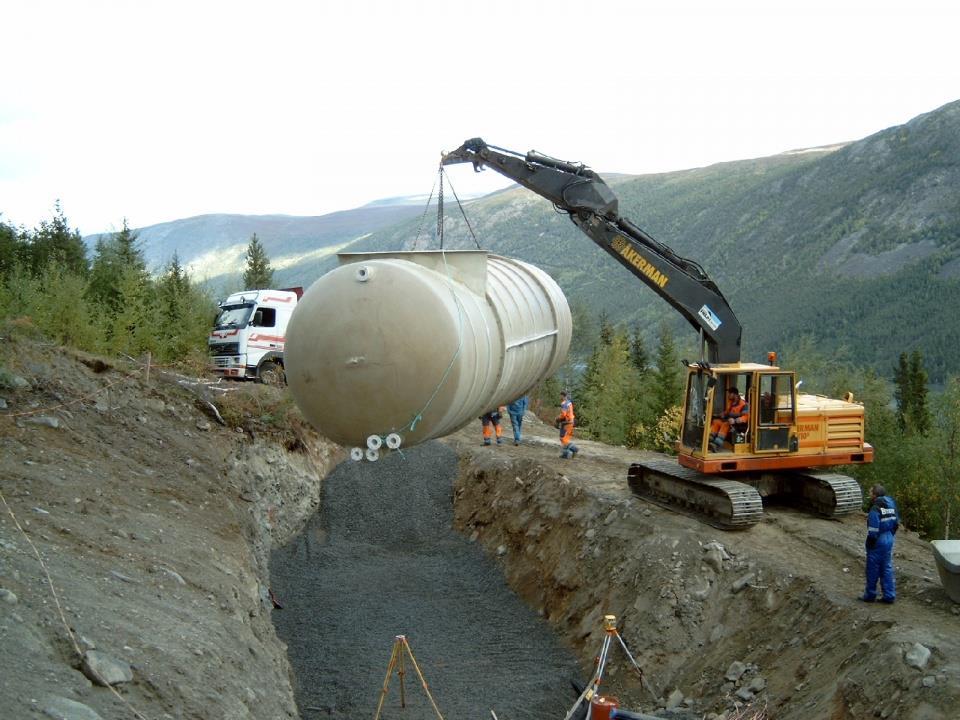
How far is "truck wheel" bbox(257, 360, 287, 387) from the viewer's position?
21.7m

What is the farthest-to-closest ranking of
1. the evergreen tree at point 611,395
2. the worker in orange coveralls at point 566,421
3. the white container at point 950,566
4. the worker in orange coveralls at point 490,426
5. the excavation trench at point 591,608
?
the evergreen tree at point 611,395 < the worker in orange coveralls at point 490,426 < the worker in orange coveralls at point 566,421 < the white container at point 950,566 < the excavation trench at point 591,608

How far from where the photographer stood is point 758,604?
10445 mm

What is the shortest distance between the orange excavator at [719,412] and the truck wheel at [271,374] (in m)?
9.68

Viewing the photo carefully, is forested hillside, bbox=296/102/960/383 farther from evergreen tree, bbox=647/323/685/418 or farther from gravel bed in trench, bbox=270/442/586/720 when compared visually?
gravel bed in trench, bbox=270/442/586/720

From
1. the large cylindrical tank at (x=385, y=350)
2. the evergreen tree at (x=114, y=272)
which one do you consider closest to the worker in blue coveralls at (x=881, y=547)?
the large cylindrical tank at (x=385, y=350)

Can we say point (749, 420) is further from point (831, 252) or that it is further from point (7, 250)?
point (831, 252)

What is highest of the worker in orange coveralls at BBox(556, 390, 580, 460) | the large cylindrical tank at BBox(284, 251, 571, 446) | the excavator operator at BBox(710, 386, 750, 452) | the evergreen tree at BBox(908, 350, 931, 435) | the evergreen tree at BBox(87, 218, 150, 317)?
the evergreen tree at BBox(87, 218, 150, 317)

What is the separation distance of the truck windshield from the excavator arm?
35.2 feet

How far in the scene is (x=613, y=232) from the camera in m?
13.8

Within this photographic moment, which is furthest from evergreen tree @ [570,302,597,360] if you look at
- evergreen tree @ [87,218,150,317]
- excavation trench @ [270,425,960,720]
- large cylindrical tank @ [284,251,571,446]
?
large cylindrical tank @ [284,251,571,446]

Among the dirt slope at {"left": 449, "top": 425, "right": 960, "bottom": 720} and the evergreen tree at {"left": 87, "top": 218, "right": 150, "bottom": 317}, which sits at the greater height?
the evergreen tree at {"left": 87, "top": 218, "right": 150, "bottom": 317}

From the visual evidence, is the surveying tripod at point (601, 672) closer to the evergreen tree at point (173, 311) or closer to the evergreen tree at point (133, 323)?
the evergreen tree at point (133, 323)

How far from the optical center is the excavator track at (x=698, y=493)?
481 inches

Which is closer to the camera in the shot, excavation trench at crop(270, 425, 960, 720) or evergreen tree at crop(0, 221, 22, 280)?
excavation trench at crop(270, 425, 960, 720)
